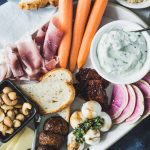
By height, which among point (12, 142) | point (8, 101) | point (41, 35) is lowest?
point (12, 142)

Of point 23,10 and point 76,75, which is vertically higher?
point 23,10

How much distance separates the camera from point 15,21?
2604mm

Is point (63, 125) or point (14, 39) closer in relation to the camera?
point (63, 125)

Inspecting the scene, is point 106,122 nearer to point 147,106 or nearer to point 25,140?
point 147,106

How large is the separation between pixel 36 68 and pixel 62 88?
0.18m

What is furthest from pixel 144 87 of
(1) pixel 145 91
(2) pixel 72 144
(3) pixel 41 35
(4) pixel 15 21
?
(4) pixel 15 21

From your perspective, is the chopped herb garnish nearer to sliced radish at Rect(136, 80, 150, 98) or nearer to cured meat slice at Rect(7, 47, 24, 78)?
sliced radish at Rect(136, 80, 150, 98)

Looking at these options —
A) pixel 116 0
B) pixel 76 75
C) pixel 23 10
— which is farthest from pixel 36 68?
pixel 116 0

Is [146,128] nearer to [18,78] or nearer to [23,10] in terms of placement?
[18,78]

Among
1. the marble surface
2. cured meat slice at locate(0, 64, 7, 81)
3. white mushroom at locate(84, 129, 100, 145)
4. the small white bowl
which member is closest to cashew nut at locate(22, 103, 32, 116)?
cured meat slice at locate(0, 64, 7, 81)

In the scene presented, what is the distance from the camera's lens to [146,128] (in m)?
2.51

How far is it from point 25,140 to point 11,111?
0.18 m

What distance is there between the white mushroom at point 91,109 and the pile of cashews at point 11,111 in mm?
277

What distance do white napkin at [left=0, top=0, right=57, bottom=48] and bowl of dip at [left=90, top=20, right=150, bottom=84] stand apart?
1.51 feet
